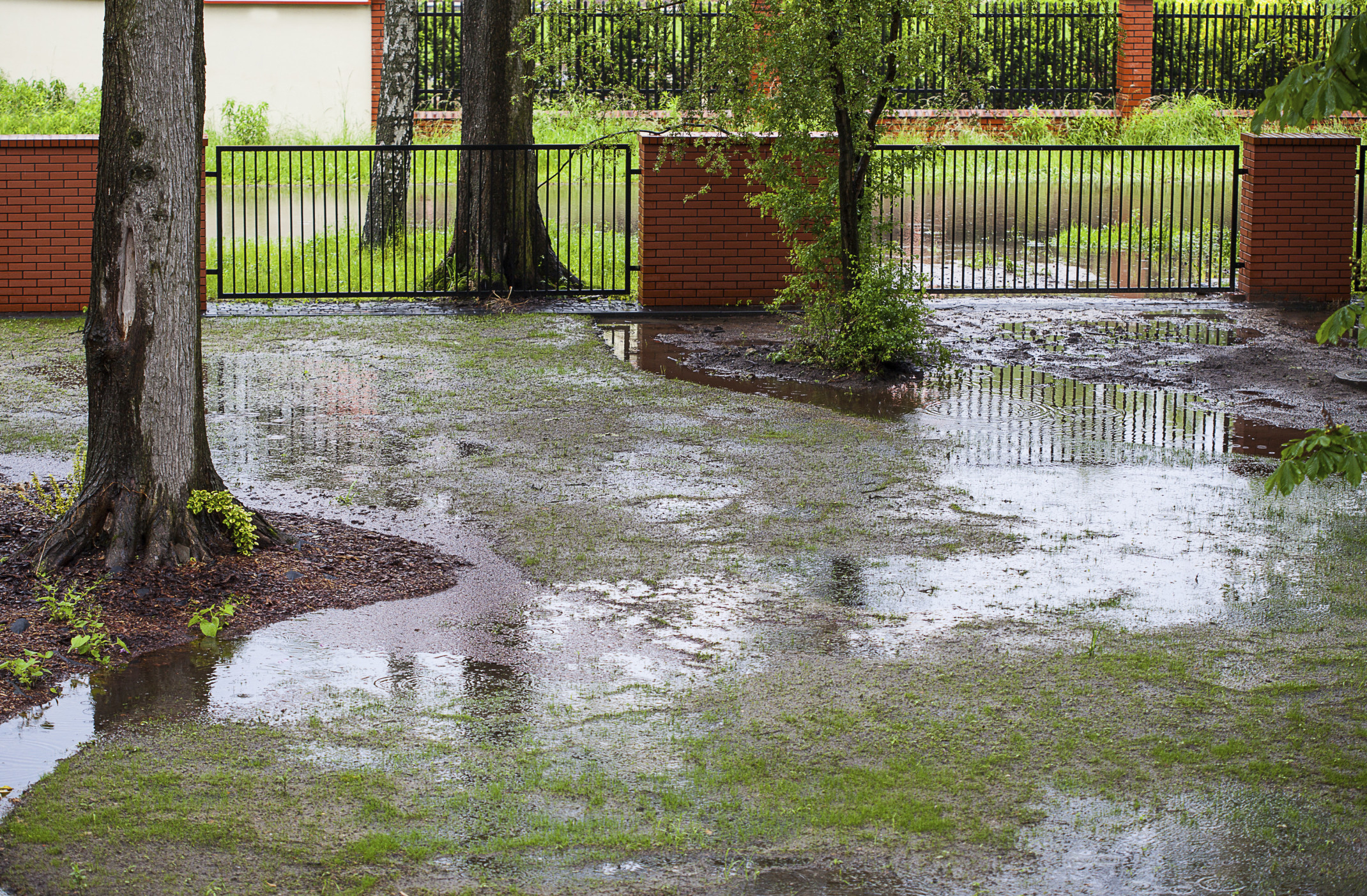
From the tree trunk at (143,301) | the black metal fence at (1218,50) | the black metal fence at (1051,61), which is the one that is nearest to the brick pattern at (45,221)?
the tree trunk at (143,301)

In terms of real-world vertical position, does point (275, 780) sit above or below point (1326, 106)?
below

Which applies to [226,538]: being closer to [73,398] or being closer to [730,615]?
[730,615]

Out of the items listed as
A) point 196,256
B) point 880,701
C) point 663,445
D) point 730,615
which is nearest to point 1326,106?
point 880,701

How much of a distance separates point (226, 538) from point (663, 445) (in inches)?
125

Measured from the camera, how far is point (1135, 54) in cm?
2684

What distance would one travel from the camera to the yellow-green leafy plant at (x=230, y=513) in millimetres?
7164

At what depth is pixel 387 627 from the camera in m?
6.55

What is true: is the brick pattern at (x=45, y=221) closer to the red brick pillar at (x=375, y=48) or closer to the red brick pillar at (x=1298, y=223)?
the red brick pillar at (x=1298, y=223)

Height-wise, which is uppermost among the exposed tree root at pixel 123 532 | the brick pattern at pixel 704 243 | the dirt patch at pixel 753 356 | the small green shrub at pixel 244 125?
the small green shrub at pixel 244 125

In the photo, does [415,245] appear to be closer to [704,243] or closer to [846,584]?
[704,243]

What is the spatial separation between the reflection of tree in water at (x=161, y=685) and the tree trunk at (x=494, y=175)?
9416 millimetres

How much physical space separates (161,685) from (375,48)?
21.6 m

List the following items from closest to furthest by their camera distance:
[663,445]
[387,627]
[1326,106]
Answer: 1. [1326,106]
2. [387,627]
3. [663,445]

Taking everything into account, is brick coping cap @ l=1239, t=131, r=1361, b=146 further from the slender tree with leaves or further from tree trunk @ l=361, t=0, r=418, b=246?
tree trunk @ l=361, t=0, r=418, b=246
